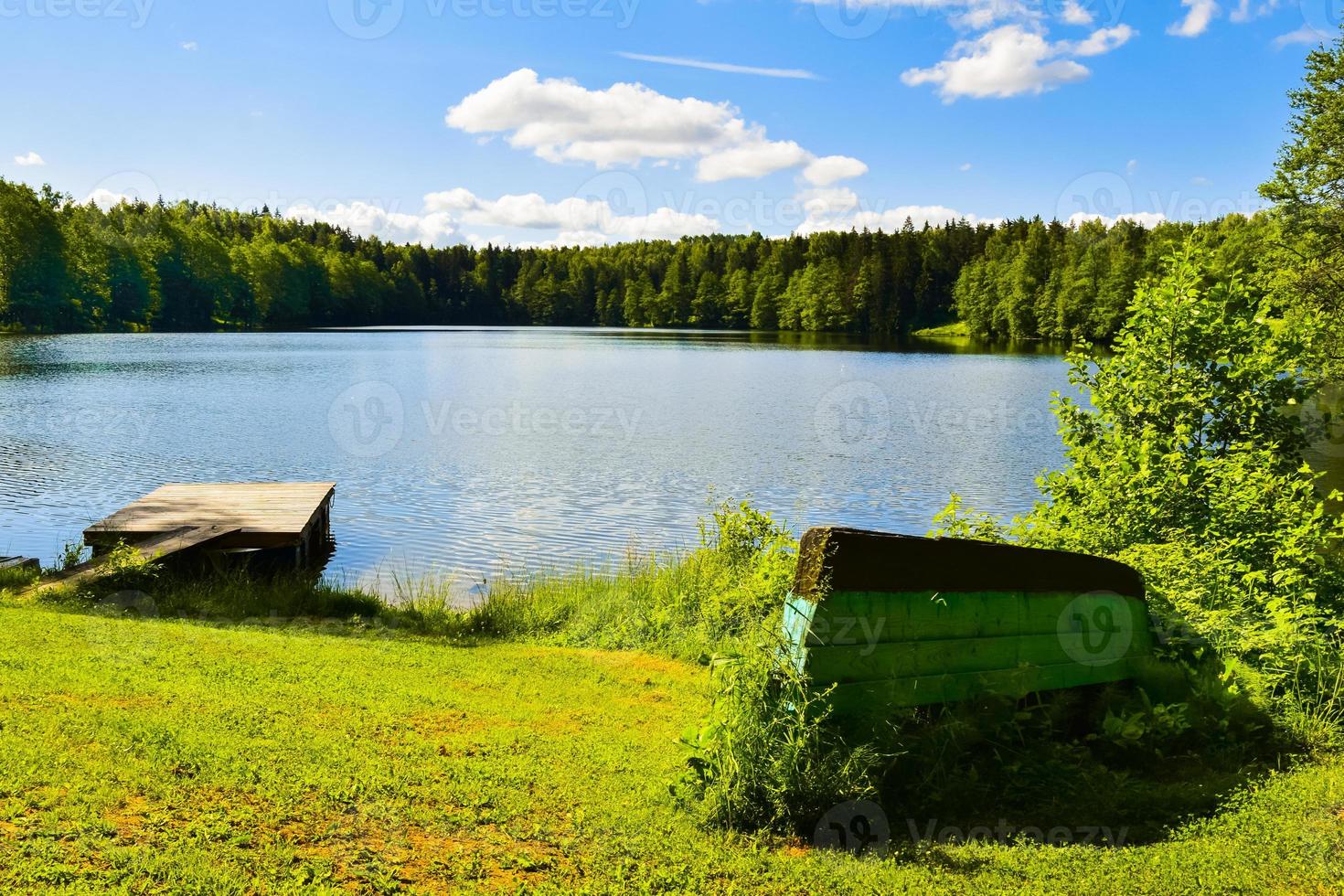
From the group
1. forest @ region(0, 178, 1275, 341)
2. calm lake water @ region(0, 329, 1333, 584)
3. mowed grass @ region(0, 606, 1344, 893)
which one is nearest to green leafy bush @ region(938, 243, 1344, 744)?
mowed grass @ region(0, 606, 1344, 893)

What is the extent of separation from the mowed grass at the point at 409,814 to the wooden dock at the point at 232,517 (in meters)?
8.62

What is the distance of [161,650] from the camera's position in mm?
9031

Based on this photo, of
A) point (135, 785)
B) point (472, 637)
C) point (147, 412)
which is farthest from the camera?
point (147, 412)

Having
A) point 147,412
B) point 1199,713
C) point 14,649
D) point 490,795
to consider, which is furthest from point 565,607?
point 147,412

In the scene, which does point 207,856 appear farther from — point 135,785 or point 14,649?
point 14,649

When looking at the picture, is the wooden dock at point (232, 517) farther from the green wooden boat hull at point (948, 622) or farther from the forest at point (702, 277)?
the forest at point (702, 277)

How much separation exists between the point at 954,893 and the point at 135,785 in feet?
15.8

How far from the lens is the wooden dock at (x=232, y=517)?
16391 millimetres

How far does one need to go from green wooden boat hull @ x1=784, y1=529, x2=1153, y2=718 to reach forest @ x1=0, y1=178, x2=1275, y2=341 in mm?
80387

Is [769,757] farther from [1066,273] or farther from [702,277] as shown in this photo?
[702,277]

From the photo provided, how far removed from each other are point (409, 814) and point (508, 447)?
2803 centimetres

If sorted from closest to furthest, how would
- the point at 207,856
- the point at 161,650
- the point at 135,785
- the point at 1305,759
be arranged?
the point at 207,856 < the point at 135,785 < the point at 1305,759 < the point at 161,650

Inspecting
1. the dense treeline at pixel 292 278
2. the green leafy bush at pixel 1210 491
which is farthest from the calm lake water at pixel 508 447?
the dense treeline at pixel 292 278

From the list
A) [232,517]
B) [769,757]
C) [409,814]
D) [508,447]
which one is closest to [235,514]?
[232,517]
